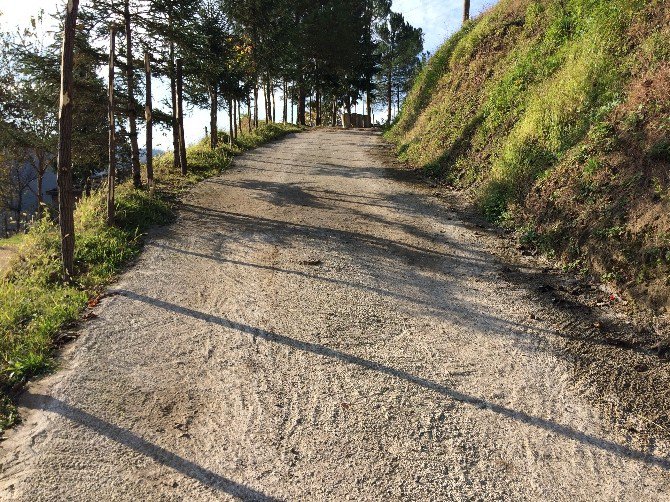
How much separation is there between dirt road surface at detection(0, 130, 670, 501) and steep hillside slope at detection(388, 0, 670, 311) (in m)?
1.23

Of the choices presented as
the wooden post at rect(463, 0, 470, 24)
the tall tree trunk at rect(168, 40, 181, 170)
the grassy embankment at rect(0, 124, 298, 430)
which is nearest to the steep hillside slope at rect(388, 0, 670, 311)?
the grassy embankment at rect(0, 124, 298, 430)

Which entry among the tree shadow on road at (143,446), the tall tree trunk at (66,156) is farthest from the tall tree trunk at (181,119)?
the tree shadow on road at (143,446)

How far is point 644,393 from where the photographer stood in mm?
4023

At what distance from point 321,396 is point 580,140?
6.39 m

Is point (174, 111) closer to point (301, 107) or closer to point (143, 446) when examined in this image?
point (143, 446)

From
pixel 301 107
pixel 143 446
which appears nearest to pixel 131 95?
pixel 143 446

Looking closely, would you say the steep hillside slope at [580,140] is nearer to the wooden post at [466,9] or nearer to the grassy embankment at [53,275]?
the grassy embankment at [53,275]

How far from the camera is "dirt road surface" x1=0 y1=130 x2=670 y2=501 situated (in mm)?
3230

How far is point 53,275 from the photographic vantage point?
21.6 feet

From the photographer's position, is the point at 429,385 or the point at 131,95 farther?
the point at 131,95

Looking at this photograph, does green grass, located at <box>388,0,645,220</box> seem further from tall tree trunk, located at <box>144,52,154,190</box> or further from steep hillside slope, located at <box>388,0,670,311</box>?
tall tree trunk, located at <box>144,52,154,190</box>

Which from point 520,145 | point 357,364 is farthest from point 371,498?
point 520,145

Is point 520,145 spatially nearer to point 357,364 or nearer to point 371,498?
point 357,364

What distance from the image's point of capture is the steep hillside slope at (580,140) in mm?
5645
